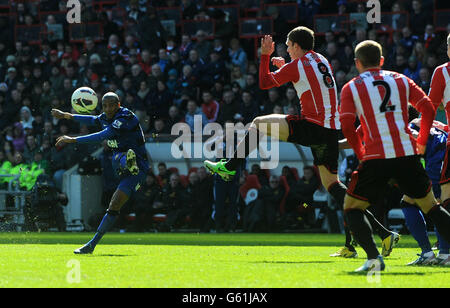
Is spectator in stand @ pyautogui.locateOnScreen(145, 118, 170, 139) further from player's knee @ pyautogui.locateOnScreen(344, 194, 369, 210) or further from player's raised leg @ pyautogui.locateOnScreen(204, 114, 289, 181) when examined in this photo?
player's knee @ pyautogui.locateOnScreen(344, 194, 369, 210)

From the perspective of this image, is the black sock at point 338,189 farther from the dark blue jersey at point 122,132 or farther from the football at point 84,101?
the football at point 84,101

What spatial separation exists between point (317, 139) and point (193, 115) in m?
10.4

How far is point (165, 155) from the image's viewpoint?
1975cm

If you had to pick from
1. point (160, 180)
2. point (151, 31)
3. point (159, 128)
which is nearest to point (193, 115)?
point (159, 128)

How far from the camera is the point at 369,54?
7371 mm

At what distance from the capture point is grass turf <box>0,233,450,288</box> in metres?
6.70

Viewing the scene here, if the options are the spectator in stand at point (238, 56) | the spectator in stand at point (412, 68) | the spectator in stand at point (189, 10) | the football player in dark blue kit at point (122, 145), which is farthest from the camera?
the spectator in stand at point (189, 10)

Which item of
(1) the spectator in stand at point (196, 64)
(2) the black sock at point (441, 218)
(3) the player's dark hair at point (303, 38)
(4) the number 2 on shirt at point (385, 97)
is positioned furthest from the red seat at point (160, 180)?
(4) the number 2 on shirt at point (385, 97)

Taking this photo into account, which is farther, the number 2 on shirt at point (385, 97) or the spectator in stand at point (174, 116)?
the spectator in stand at point (174, 116)

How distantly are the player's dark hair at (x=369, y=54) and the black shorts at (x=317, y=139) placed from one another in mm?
1626

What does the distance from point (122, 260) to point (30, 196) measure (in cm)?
985

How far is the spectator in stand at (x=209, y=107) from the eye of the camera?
19.2 meters

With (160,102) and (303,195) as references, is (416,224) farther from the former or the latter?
(160,102)

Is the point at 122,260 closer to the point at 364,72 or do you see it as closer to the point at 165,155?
the point at 364,72
